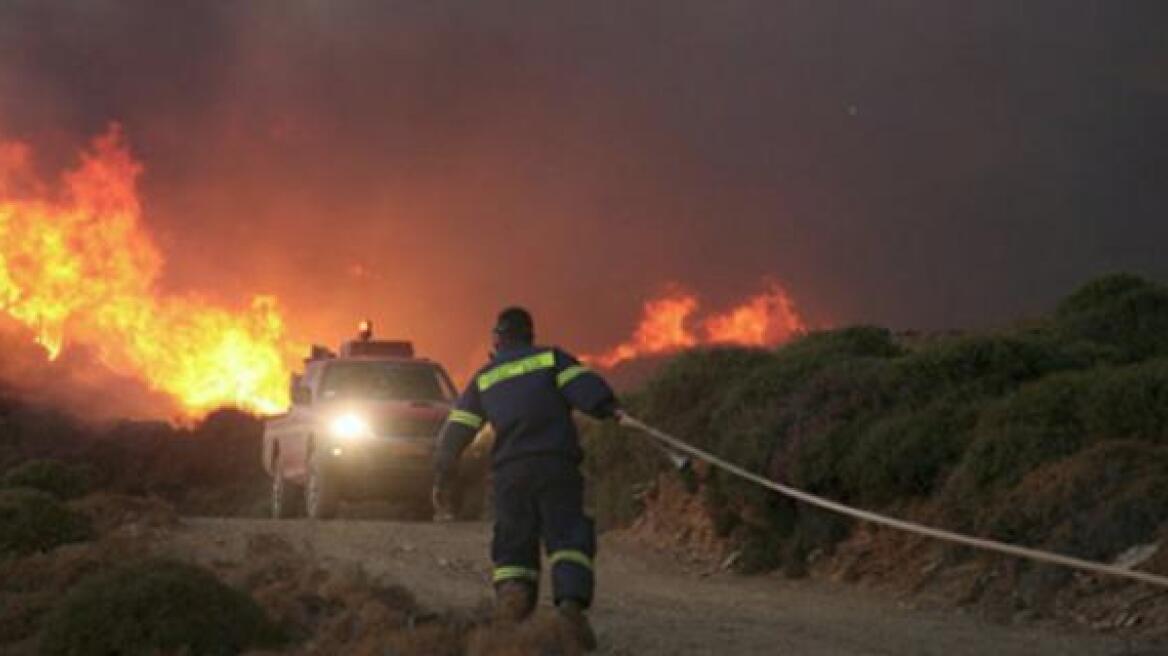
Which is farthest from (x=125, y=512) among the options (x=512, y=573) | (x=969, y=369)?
(x=512, y=573)

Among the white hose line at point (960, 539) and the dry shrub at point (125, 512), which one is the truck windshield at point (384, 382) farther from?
the white hose line at point (960, 539)

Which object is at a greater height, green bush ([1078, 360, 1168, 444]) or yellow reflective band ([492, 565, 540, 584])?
green bush ([1078, 360, 1168, 444])

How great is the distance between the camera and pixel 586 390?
31.9 feet

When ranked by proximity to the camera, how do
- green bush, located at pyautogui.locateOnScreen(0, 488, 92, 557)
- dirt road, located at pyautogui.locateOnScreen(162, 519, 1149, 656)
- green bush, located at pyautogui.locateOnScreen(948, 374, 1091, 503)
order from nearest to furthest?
dirt road, located at pyautogui.locateOnScreen(162, 519, 1149, 656) < green bush, located at pyautogui.locateOnScreen(948, 374, 1091, 503) < green bush, located at pyautogui.locateOnScreen(0, 488, 92, 557)

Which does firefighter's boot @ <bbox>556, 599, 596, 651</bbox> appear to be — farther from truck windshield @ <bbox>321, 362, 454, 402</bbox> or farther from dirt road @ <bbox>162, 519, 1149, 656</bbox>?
truck windshield @ <bbox>321, 362, 454, 402</bbox>

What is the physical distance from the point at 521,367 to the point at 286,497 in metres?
15.3

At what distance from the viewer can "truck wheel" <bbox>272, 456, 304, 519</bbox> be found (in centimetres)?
2431

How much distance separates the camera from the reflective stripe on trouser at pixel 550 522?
381 inches

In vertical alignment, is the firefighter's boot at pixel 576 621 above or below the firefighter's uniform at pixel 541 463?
below

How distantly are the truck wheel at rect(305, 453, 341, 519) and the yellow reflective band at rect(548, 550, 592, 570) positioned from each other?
12685mm

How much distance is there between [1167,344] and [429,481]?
36.1ft

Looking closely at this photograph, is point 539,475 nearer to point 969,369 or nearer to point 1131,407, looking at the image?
point 1131,407

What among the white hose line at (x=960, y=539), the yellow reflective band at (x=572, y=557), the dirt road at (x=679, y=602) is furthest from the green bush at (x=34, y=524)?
the white hose line at (x=960, y=539)

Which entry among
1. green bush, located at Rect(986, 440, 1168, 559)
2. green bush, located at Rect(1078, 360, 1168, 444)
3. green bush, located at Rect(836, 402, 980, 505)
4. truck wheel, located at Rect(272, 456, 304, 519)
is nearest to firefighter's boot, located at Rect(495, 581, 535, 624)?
green bush, located at Rect(986, 440, 1168, 559)
